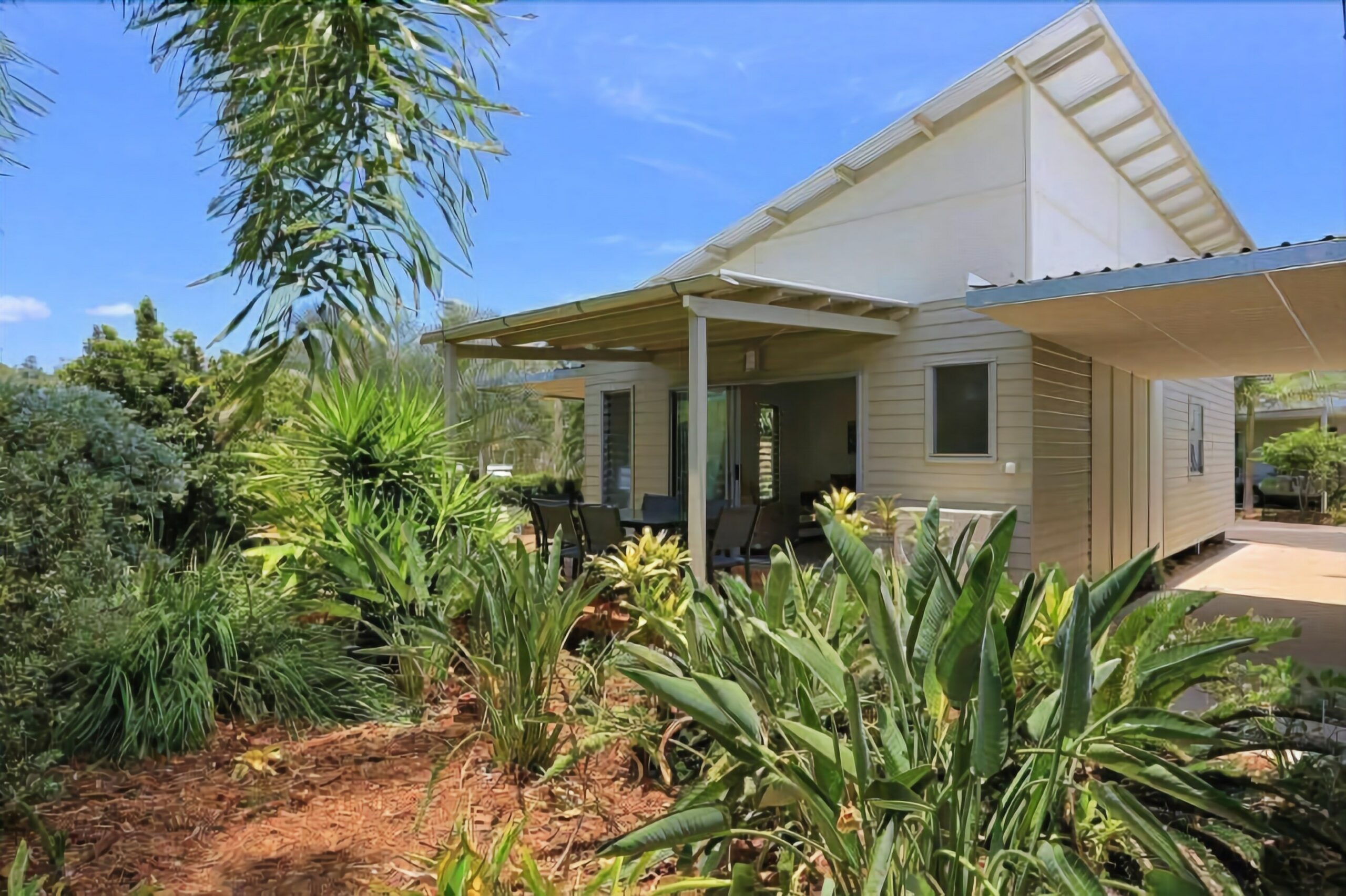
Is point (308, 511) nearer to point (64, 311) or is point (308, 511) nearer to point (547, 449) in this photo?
point (64, 311)

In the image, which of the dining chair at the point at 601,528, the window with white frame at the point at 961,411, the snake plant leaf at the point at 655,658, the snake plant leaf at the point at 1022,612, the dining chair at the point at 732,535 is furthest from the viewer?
the window with white frame at the point at 961,411

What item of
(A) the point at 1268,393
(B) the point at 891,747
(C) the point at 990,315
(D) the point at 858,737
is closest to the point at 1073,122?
(C) the point at 990,315

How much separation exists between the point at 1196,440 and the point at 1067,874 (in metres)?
13.6

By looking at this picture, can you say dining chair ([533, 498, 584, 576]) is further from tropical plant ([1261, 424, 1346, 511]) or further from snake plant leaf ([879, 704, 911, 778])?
tropical plant ([1261, 424, 1346, 511])

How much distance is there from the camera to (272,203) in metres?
2.99

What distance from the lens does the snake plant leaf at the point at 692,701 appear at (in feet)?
6.03

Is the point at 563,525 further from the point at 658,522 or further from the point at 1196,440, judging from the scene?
the point at 1196,440

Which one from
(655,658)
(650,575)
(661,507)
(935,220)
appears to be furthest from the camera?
(661,507)

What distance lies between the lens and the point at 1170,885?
1.45 m

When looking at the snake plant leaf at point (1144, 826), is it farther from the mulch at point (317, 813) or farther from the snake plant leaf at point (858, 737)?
the mulch at point (317, 813)

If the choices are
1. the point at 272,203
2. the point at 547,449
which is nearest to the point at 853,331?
the point at 272,203

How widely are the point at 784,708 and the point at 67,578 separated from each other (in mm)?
2272

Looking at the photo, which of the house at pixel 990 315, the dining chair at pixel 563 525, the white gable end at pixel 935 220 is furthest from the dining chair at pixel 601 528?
the white gable end at pixel 935 220

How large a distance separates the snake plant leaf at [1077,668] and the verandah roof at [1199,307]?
416 centimetres
